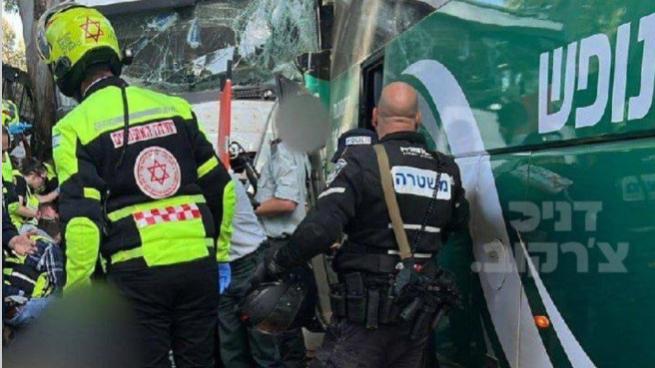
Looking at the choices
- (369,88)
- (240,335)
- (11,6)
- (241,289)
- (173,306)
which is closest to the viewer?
(173,306)

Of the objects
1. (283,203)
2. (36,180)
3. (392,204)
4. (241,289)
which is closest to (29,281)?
(241,289)

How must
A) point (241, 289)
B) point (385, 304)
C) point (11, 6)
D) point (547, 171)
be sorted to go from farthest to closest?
point (11, 6) → point (241, 289) → point (385, 304) → point (547, 171)

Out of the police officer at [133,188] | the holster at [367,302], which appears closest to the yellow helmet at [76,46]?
the police officer at [133,188]

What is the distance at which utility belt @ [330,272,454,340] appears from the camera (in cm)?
288

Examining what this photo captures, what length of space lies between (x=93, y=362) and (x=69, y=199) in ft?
2.16

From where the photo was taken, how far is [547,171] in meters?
2.50

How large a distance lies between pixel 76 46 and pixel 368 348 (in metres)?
1.65

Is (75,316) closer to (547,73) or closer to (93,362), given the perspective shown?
(93,362)

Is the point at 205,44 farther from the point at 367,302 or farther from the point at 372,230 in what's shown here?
the point at 367,302

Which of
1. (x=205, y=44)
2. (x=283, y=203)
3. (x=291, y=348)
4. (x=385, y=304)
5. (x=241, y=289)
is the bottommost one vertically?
(x=291, y=348)

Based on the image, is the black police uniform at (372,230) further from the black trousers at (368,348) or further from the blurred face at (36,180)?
the blurred face at (36,180)

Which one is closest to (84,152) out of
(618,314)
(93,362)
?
(93,362)

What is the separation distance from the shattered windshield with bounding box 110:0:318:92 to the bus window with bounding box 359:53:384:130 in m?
2.29

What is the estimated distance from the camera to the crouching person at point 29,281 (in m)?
4.27
